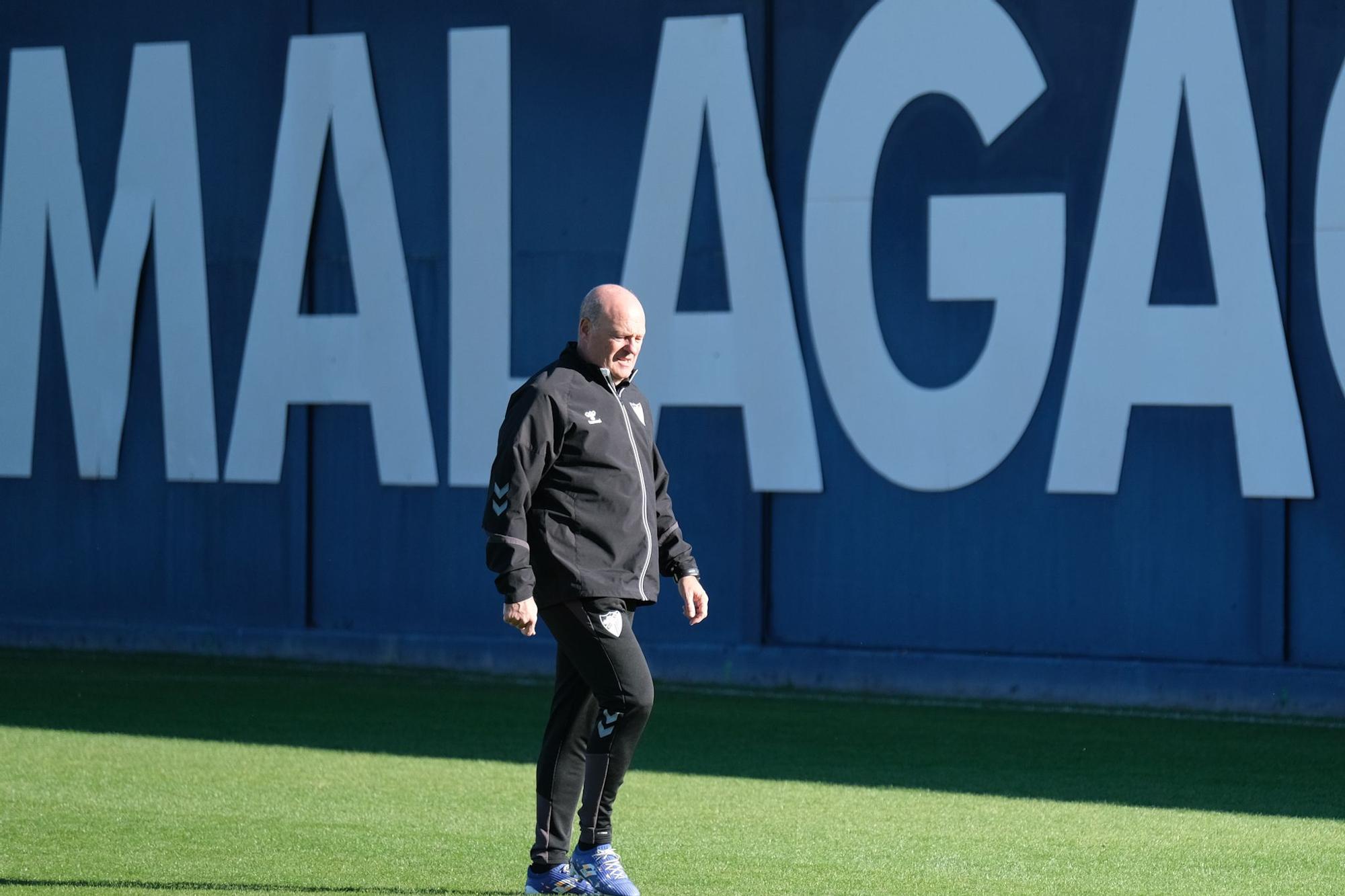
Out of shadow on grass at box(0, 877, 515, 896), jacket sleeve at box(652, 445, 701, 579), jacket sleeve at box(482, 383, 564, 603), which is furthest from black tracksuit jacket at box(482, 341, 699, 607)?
shadow on grass at box(0, 877, 515, 896)

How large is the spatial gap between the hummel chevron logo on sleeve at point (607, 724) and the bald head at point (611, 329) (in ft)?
3.56

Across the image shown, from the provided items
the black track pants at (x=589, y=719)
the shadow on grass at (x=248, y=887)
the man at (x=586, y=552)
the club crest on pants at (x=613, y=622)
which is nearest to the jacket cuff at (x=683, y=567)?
the man at (x=586, y=552)

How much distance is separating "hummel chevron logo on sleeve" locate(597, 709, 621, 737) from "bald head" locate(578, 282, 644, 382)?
3.56 feet

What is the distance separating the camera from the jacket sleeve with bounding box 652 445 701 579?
6.93 metres

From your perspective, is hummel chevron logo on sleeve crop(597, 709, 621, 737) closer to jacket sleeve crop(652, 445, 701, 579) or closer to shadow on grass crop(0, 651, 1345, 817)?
jacket sleeve crop(652, 445, 701, 579)

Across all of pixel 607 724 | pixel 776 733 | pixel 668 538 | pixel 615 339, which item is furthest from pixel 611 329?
pixel 776 733

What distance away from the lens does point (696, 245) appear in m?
13.6

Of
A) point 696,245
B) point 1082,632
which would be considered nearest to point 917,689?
point 1082,632

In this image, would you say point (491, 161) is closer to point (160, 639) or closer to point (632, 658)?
point (160, 639)

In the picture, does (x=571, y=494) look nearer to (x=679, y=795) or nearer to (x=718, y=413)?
(x=679, y=795)

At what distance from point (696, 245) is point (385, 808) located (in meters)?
5.95

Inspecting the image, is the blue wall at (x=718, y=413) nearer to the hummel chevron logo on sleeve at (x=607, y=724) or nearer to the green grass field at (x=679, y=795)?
the green grass field at (x=679, y=795)

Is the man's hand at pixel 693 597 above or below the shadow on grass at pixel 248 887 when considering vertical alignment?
above

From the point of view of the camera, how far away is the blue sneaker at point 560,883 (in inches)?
260
